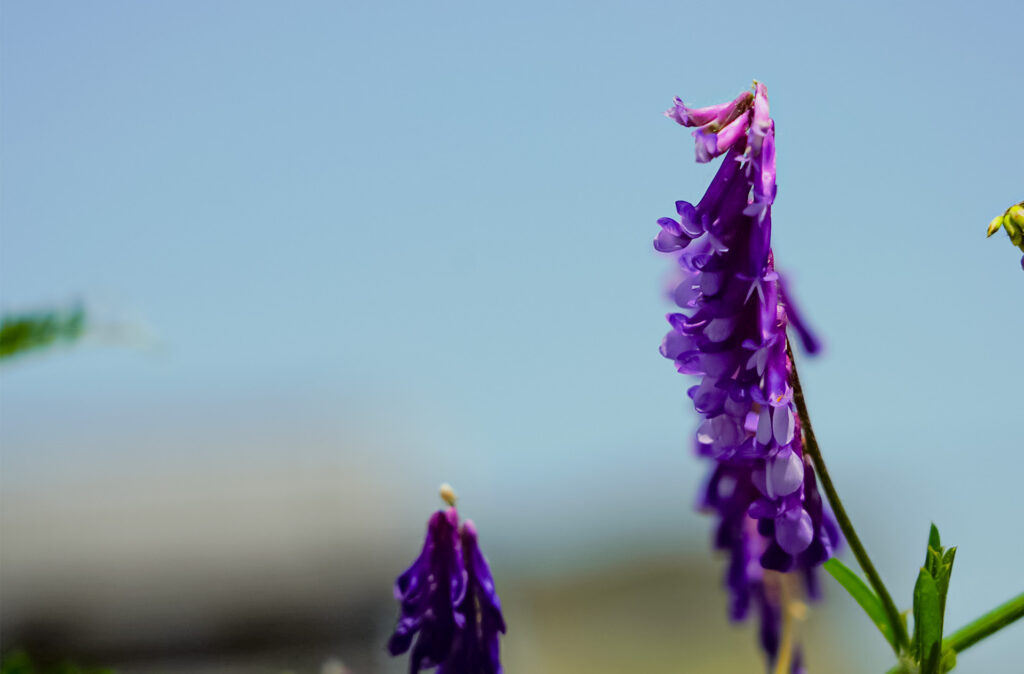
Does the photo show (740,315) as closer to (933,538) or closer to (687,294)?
(687,294)

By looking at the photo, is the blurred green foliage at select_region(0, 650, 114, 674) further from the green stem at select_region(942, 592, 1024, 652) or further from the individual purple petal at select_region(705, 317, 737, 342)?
the green stem at select_region(942, 592, 1024, 652)

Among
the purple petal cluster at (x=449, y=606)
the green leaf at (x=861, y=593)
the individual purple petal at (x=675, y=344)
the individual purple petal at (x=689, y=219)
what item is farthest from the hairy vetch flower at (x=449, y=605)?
the individual purple petal at (x=689, y=219)

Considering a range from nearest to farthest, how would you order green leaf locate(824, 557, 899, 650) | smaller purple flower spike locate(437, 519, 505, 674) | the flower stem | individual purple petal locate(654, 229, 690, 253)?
the flower stem < individual purple petal locate(654, 229, 690, 253) < green leaf locate(824, 557, 899, 650) < smaller purple flower spike locate(437, 519, 505, 674)

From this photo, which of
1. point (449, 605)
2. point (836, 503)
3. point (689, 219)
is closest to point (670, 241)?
point (689, 219)

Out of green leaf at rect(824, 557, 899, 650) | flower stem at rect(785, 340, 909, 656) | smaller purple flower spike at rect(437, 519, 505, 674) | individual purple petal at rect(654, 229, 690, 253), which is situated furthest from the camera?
smaller purple flower spike at rect(437, 519, 505, 674)

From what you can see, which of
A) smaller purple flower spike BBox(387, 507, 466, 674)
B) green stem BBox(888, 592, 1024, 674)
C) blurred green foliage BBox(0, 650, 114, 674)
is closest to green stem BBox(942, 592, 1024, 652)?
green stem BBox(888, 592, 1024, 674)

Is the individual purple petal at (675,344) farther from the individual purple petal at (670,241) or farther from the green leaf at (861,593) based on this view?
the green leaf at (861,593)

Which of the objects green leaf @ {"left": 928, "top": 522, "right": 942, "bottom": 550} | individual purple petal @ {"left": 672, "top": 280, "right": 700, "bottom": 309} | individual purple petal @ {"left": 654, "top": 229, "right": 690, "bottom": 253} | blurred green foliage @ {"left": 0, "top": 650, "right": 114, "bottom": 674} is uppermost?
individual purple petal @ {"left": 654, "top": 229, "right": 690, "bottom": 253}
